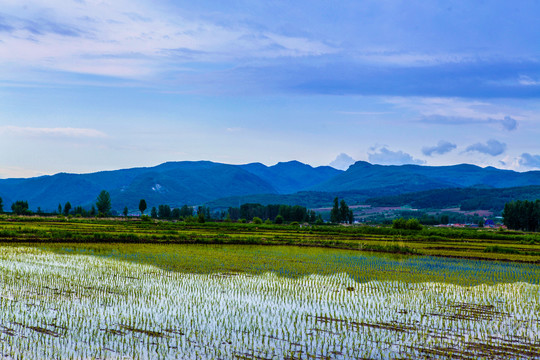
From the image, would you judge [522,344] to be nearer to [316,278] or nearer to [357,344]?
[357,344]

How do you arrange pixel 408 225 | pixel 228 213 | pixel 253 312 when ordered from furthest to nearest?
pixel 228 213 → pixel 408 225 → pixel 253 312

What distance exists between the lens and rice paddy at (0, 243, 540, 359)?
12031 mm

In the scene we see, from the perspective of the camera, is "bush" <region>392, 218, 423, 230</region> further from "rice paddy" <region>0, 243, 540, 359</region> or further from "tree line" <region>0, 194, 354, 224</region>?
"rice paddy" <region>0, 243, 540, 359</region>

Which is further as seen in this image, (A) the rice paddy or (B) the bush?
(B) the bush

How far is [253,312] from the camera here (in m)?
16.0

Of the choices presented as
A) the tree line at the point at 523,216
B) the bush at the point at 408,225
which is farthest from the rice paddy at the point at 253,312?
the tree line at the point at 523,216

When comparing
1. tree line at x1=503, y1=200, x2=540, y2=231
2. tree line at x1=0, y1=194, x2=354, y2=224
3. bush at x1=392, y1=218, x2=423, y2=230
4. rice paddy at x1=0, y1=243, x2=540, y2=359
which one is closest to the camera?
rice paddy at x1=0, y1=243, x2=540, y2=359

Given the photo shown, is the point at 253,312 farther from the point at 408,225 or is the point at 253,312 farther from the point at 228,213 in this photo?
the point at 228,213

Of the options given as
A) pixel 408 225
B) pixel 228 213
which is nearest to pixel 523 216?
pixel 408 225

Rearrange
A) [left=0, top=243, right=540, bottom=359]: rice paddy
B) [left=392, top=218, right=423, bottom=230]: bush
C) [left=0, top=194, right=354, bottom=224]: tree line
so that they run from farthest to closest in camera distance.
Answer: [left=0, top=194, right=354, bottom=224]: tree line, [left=392, top=218, right=423, bottom=230]: bush, [left=0, top=243, right=540, bottom=359]: rice paddy

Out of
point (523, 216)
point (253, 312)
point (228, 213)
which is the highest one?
point (523, 216)

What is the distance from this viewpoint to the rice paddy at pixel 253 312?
12.0 metres

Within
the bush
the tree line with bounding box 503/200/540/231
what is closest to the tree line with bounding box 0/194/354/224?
the bush

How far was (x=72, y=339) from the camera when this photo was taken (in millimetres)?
12305
